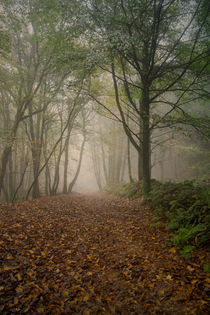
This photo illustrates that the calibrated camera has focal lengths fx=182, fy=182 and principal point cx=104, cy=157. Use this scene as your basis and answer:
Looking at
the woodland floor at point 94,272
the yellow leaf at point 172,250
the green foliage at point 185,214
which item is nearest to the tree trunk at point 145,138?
the green foliage at point 185,214

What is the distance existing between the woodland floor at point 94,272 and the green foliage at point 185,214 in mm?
322

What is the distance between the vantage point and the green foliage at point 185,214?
4707 mm

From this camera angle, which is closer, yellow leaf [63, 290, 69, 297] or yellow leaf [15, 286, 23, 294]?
yellow leaf [15, 286, 23, 294]

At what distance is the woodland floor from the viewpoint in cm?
301

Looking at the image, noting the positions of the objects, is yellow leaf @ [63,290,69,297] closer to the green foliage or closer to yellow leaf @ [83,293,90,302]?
yellow leaf @ [83,293,90,302]

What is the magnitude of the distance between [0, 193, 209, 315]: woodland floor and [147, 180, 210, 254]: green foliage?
1.06 feet

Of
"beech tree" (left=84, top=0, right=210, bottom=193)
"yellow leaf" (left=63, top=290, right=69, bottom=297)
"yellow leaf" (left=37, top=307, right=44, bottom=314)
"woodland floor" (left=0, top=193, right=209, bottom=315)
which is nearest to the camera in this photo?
"yellow leaf" (left=37, top=307, right=44, bottom=314)

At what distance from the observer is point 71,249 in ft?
16.4

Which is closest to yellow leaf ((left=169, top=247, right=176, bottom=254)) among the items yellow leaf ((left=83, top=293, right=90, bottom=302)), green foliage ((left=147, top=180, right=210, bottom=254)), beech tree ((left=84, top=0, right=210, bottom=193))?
green foliage ((left=147, top=180, right=210, bottom=254))

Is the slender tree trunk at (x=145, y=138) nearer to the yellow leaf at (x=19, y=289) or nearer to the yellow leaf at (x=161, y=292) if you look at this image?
the yellow leaf at (x=161, y=292)

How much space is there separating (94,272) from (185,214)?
3398 millimetres

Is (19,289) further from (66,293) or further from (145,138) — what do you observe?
(145,138)

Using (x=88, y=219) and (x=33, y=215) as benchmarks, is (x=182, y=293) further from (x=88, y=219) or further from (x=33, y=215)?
(x=33, y=215)

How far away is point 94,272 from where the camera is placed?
4020 millimetres
